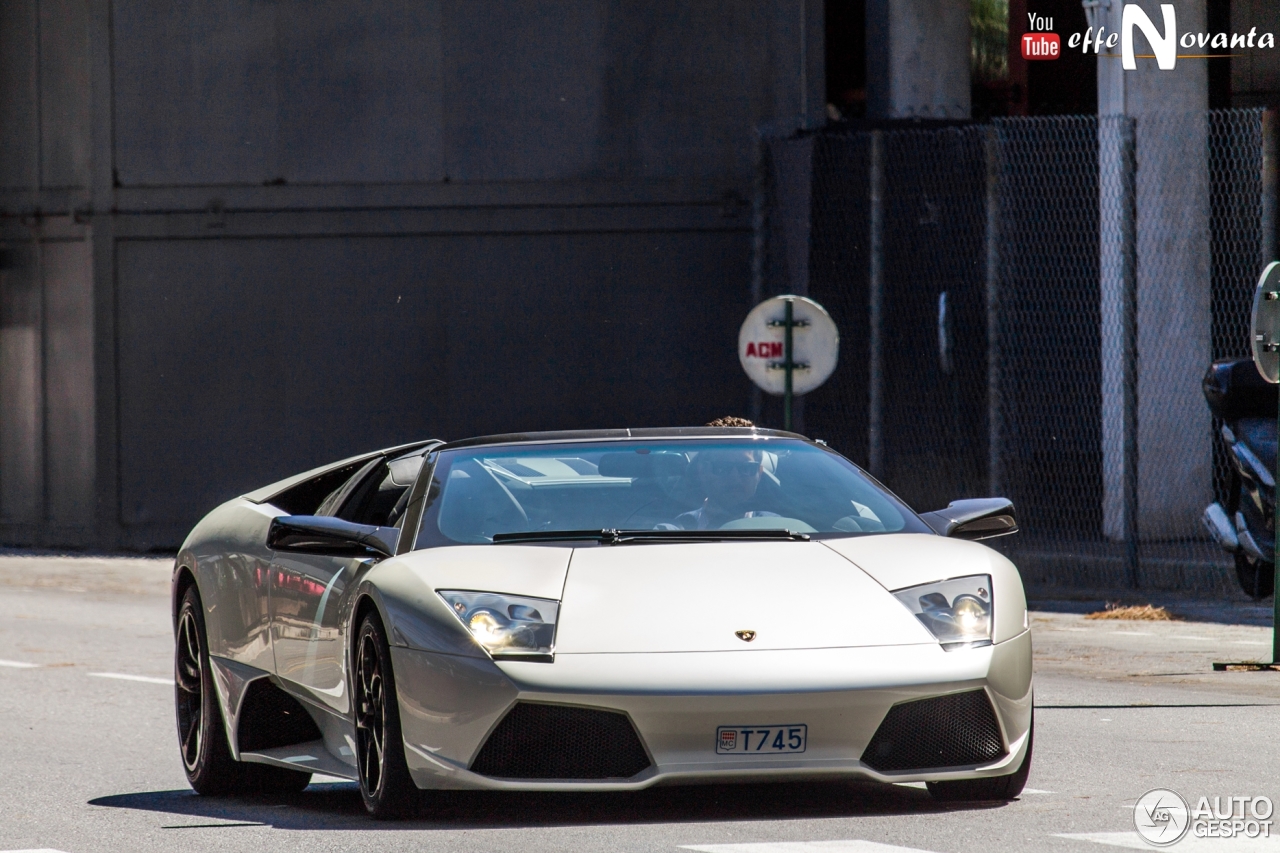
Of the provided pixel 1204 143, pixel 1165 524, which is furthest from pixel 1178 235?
pixel 1165 524

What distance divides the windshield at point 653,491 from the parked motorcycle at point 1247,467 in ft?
22.7

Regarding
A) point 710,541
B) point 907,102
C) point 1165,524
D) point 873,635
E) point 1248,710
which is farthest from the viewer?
point 907,102

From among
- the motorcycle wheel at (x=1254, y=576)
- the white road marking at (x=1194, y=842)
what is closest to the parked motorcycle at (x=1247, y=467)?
the motorcycle wheel at (x=1254, y=576)

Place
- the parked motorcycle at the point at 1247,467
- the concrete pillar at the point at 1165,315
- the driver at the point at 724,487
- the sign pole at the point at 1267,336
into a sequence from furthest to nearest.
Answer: the concrete pillar at the point at 1165,315
the parked motorcycle at the point at 1247,467
the sign pole at the point at 1267,336
the driver at the point at 724,487

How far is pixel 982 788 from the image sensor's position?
639 cm

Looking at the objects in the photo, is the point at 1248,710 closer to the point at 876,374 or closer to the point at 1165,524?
the point at 1165,524

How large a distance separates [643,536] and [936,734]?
110cm

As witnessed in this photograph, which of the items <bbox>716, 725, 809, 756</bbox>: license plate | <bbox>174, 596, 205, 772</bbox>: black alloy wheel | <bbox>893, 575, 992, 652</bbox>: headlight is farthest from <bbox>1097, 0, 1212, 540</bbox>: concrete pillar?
<bbox>716, 725, 809, 756</bbox>: license plate

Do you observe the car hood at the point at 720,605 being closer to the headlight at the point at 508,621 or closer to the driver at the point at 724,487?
the headlight at the point at 508,621

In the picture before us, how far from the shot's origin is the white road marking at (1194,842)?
5.76m

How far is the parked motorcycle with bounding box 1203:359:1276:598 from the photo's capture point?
44.1ft

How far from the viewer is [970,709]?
19.6 feet

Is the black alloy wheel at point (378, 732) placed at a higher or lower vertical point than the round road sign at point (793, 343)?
lower

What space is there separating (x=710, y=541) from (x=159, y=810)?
2369mm
